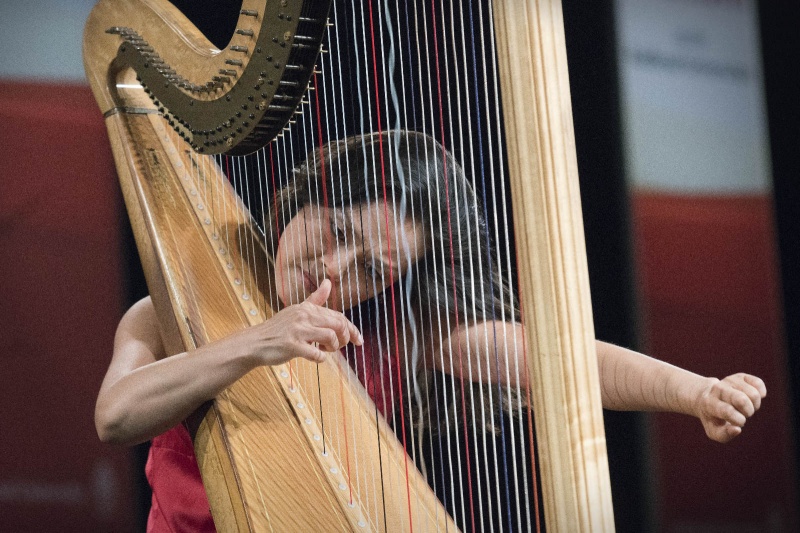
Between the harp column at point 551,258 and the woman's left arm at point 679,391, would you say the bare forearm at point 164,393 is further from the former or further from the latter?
the harp column at point 551,258

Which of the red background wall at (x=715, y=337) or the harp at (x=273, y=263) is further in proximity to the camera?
the red background wall at (x=715, y=337)

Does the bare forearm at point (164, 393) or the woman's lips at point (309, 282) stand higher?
the woman's lips at point (309, 282)

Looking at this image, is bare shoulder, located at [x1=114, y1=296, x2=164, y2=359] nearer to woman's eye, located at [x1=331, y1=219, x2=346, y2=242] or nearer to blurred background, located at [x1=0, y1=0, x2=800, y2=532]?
woman's eye, located at [x1=331, y1=219, x2=346, y2=242]

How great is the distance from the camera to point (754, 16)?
5.10 feet

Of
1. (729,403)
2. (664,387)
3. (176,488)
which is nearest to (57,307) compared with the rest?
(176,488)

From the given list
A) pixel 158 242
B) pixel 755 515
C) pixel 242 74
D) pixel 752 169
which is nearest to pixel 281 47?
pixel 242 74

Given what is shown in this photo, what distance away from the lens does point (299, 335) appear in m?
1.14

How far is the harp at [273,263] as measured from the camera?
0.66 m

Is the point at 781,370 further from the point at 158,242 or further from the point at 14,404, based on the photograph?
the point at 14,404

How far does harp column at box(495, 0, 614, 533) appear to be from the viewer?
0.65 metres

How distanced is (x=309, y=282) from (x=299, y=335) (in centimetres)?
19

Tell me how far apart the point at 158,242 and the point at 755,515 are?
1254 millimetres

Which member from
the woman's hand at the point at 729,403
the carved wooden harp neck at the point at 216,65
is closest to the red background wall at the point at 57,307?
the carved wooden harp neck at the point at 216,65

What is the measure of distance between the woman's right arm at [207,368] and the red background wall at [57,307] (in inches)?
38.3
